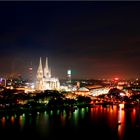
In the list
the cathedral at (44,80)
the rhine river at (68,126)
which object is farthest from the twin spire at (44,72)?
the rhine river at (68,126)

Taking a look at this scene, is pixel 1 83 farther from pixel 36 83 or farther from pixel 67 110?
pixel 67 110

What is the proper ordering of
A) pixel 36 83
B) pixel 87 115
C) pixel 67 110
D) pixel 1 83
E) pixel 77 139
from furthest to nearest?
pixel 1 83
pixel 36 83
pixel 67 110
pixel 87 115
pixel 77 139

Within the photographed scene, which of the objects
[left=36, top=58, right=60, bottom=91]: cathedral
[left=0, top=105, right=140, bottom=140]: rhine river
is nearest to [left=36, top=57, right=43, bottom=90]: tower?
[left=36, top=58, right=60, bottom=91]: cathedral

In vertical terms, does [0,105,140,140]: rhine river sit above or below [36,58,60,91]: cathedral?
below

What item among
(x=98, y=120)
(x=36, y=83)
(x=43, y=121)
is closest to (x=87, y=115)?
(x=98, y=120)

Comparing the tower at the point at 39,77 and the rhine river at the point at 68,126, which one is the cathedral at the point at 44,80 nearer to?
the tower at the point at 39,77

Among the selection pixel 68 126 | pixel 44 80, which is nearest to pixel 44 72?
pixel 44 80

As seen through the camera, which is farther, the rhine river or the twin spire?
the twin spire

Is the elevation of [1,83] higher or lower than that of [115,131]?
higher

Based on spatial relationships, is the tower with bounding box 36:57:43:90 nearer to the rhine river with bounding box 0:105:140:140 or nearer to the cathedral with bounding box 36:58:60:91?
the cathedral with bounding box 36:58:60:91
